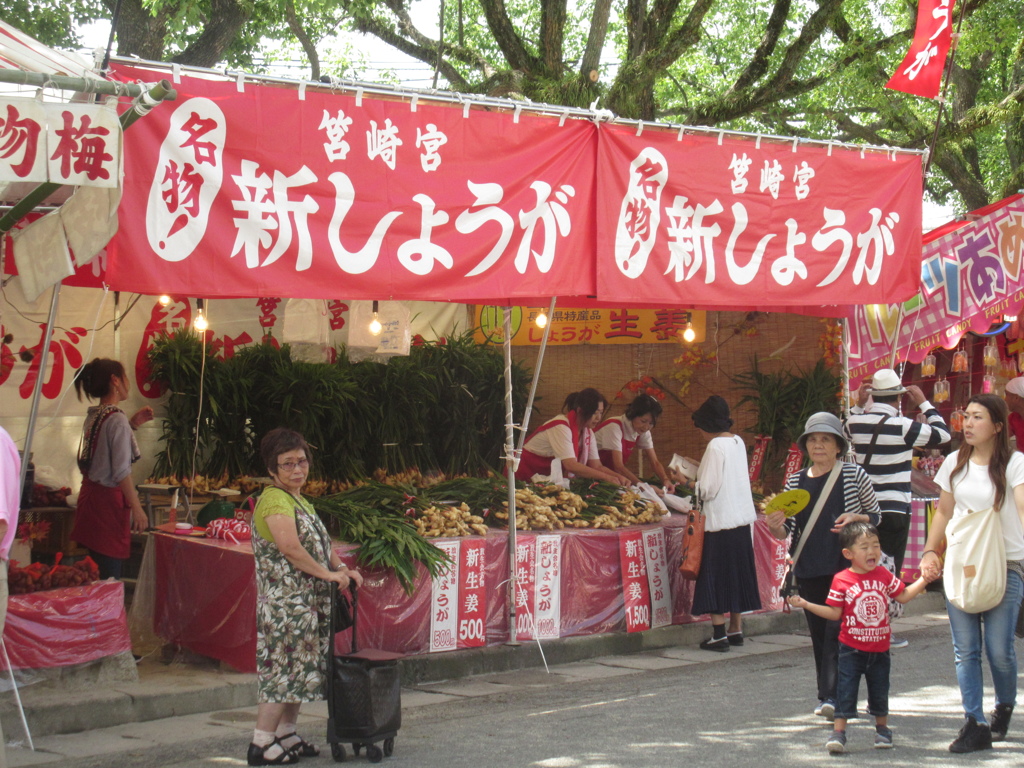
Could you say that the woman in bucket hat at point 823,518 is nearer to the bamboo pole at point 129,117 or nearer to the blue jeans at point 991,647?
the blue jeans at point 991,647

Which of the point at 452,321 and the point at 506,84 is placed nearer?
the point at 452,321

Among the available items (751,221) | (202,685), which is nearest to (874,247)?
(751,221)

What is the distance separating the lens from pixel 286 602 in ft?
16.8

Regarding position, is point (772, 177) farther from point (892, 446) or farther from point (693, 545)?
point (693, 545)

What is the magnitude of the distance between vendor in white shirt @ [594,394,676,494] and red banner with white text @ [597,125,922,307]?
2.39 metres

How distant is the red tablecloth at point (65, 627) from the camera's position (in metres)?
5.74

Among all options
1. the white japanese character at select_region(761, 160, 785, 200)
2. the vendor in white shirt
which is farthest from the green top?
the vendor in white shirt

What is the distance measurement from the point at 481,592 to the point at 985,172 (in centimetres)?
1674

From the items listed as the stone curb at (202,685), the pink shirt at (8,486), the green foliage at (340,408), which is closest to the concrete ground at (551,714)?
the stone curb at (202,685)

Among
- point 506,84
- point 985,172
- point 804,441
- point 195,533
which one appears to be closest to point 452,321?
point 506,84

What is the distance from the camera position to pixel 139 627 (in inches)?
299

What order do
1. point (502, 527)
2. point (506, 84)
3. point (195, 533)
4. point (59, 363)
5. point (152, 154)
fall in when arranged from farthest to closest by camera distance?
point (506, 84) < point (59, 363) < point (502, 527) < point (195, 533) < point (152, 154)

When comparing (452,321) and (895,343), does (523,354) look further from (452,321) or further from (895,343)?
(895,343)

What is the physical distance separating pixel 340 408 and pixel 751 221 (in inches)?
181
